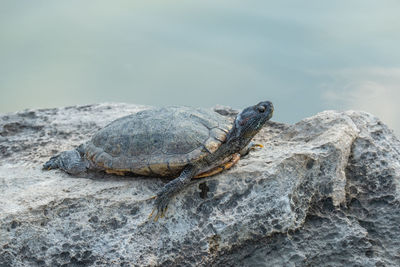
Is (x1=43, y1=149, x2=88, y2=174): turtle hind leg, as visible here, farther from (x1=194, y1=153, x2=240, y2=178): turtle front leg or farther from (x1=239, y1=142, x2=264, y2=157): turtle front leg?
(x1=239, y1=142, x2=264, y2=157): turtle front leg

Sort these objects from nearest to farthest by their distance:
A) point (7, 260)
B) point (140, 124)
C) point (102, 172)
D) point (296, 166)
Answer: point (7, 260) → point (296, 166) → point (140, 124) → point (102, 172)

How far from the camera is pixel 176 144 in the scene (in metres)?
4.98

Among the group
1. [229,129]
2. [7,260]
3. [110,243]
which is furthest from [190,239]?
[7,260]

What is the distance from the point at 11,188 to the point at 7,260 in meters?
1.16

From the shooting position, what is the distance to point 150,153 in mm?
5027

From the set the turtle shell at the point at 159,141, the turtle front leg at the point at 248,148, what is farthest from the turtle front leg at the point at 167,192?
the turtle front leg at the point at 248,148

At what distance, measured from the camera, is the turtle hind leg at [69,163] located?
228 inches

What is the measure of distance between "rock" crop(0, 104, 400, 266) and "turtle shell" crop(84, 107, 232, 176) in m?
0.27

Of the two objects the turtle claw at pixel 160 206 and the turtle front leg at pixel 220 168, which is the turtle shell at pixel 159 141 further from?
the turtle claw at pixel 160 206

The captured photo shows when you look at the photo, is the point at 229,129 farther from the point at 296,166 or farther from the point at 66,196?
the point at 66,196

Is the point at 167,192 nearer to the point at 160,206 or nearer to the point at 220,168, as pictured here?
the point at 160,206

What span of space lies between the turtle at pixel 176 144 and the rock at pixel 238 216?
15 cm

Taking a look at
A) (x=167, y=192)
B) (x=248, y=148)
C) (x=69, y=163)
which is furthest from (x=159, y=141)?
(x=69, y=163)

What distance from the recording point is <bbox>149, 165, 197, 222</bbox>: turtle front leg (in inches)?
185
